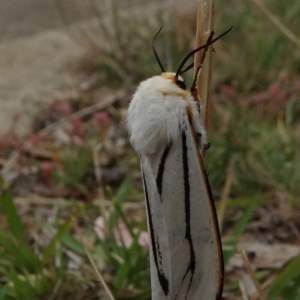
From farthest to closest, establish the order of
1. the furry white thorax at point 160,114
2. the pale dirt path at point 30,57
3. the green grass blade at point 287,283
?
the pale dirt path at point 30,57
the green grass blade at point 287,283
the furry white thorax at point 160,114

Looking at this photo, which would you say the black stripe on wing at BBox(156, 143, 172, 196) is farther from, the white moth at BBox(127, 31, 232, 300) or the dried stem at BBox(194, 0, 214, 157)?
the dried stem at BBox(194, 0, 214, 157)

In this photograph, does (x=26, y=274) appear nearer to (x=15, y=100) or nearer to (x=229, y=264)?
(x=229, y=264)

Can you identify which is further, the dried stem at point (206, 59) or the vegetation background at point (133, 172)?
the vegetation background at point (133, 172)

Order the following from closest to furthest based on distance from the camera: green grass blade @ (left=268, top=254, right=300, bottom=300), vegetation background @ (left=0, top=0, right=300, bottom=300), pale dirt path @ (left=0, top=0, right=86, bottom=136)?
green grass blade @ (left=268, top=254, right=300, bottom=300)
vegetation background @ (left=0, top=0, right=300, bottom=300)
pale dirt path @ (left=0, top=0, right=86, bottom=136)

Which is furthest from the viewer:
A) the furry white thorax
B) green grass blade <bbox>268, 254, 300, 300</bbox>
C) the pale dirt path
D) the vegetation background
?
the pale dirt path

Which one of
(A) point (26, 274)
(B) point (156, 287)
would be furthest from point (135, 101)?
(A) point (26, 274)

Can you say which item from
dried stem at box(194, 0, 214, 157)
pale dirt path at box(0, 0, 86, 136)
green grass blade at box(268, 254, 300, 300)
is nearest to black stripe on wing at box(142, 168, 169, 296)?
dried stem at box(194, 0, 214, 157)

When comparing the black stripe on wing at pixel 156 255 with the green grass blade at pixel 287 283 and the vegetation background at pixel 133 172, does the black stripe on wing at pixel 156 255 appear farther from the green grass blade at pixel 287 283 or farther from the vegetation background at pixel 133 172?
the green grass blade at pixel 287 283

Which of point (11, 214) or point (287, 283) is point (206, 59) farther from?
point (11, 214)

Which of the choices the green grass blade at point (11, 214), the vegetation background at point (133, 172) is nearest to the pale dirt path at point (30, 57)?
the vegetation background at point (133, 172)
